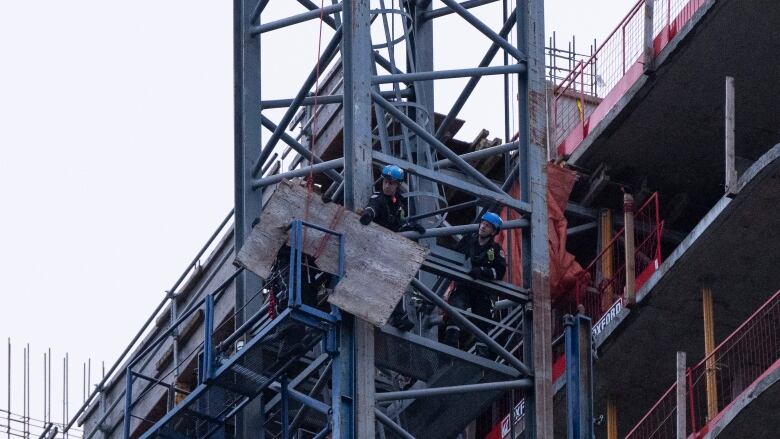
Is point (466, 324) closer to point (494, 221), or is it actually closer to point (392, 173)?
point (494, 221)

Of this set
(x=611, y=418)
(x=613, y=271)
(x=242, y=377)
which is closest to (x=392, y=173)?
(x=242, y=377)

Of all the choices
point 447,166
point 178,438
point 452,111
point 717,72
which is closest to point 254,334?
point 178,438

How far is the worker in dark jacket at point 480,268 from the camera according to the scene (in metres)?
34.2

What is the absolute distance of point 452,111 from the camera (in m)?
36.7

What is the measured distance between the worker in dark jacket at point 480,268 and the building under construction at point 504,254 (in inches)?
4.1

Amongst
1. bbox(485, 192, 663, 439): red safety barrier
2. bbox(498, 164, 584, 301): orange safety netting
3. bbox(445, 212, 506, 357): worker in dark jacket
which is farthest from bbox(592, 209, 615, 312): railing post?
bbox(445, 212, 506, 357): worker in dark jacket

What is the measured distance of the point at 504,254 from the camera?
37.4 metres

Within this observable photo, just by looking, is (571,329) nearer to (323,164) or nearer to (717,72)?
(323,164)

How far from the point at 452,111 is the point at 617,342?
229 inches

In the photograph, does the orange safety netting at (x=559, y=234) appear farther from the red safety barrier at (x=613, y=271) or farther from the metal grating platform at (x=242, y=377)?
the metal grating platform at (x=242, y=377)

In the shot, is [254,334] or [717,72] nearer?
[254,334]

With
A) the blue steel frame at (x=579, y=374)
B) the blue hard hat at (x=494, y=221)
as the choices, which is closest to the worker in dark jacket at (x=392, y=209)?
the blue hard hat at (x=494, y=221)

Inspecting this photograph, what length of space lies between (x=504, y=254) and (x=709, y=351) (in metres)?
3.47

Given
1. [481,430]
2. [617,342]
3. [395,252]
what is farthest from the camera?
[481,430]
